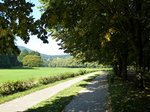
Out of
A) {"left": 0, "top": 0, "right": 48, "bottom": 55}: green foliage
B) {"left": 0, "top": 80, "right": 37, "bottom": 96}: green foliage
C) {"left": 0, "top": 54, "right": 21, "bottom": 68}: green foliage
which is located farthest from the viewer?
{"left": 0, "top": 54, "right": 21, "bottom": 68}: green foliage

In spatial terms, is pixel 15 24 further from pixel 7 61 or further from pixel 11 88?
pixel 7 61

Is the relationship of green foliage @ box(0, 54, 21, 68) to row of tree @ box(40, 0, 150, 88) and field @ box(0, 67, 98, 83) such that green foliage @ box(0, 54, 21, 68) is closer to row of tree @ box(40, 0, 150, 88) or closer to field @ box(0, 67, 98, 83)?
field @ box(0, 67, 98, 83)

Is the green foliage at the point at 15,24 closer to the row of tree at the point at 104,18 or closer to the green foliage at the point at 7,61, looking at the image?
the row of tree at the point at 104,18

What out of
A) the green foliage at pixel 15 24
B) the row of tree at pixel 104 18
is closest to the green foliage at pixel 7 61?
the row of tree at pixel 104 18

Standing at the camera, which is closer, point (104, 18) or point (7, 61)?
point (104, 18)

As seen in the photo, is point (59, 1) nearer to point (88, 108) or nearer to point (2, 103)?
point (88, 108)

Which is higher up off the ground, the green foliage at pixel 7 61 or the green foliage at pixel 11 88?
the green foliage at pixel 7 61

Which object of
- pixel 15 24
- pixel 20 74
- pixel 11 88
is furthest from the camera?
pixel 20 74

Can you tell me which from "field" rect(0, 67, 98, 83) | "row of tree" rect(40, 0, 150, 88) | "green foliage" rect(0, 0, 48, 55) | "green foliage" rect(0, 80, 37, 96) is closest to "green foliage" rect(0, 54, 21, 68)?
"field" rect(0, 67, 98, 83)

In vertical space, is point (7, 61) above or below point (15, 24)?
above

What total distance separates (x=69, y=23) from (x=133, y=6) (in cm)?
745

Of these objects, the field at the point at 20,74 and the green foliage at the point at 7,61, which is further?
the green foliage at the point at 7,61

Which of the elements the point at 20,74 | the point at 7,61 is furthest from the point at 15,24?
the point at 7,61

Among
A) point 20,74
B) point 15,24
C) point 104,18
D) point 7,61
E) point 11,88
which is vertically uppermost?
point 7,61
